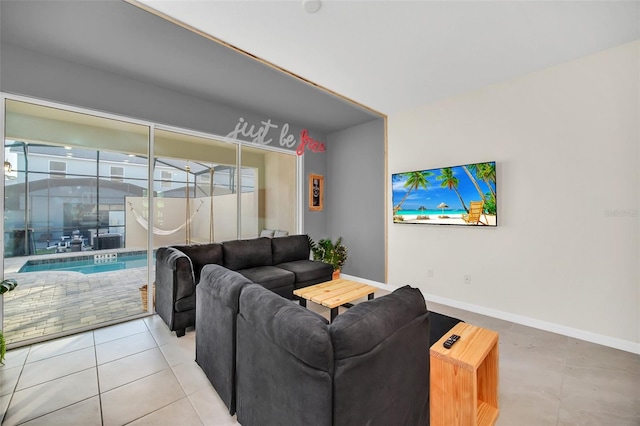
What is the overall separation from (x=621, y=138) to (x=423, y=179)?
189 centimetres

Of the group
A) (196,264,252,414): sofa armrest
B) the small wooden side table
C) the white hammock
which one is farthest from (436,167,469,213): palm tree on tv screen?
the white hammock

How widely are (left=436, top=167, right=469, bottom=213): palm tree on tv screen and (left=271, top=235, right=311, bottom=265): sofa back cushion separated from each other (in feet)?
7.46

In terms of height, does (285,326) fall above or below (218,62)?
below

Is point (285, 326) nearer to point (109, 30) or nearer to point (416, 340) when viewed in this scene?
point (416, 340)

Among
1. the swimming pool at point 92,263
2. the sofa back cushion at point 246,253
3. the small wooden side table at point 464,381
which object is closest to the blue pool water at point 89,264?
the swimming pool at point 92,263

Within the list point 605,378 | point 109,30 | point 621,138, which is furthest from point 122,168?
point 621,138

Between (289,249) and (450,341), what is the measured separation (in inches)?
112

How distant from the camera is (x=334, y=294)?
2729mm

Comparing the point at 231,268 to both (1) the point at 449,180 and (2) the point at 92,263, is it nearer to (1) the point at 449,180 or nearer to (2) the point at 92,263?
(2) the point at 92,263

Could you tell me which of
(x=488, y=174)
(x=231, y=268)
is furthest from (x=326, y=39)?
(x=231, y=268)

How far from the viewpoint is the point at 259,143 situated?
4.41m

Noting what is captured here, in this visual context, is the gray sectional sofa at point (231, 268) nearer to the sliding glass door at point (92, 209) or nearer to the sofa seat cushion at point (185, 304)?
the sofa seat cushion at point (185, 304)

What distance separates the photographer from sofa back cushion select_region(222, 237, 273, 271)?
3506 millimetres

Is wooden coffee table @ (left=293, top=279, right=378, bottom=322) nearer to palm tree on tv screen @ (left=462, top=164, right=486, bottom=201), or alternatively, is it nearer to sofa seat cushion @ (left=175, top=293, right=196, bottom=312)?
sofa seat cushion @ (left=175, top=293, right=196, bottom=312)
